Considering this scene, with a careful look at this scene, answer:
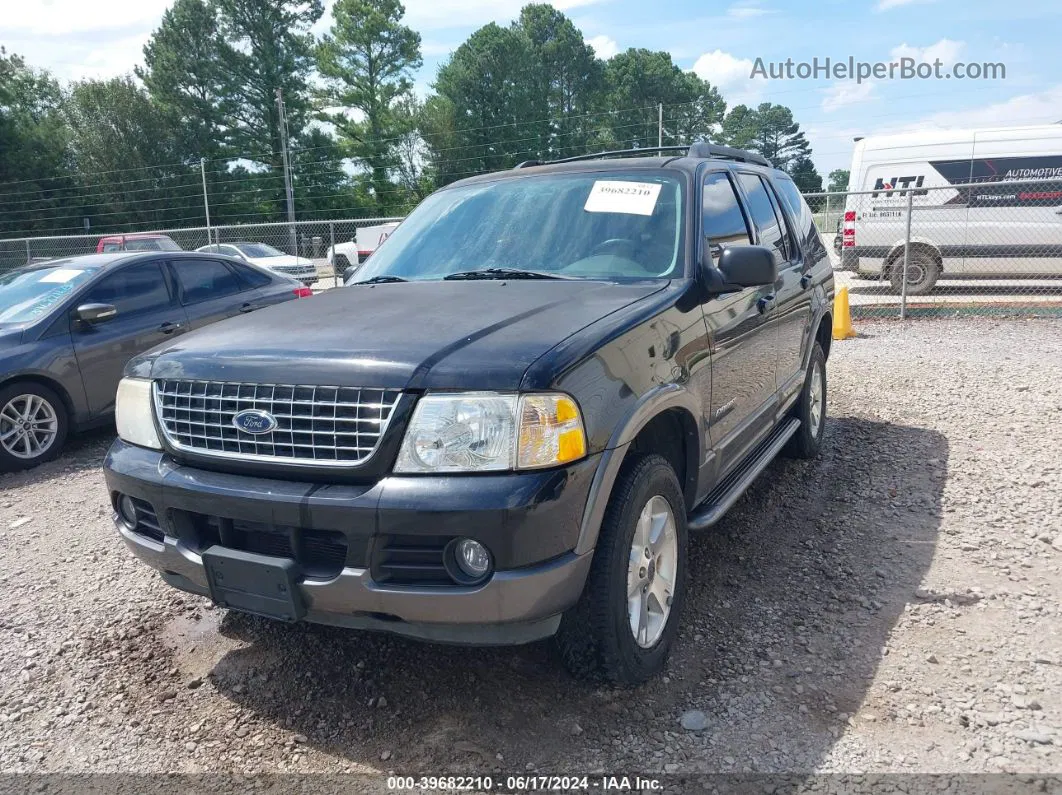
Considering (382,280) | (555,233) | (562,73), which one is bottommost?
(382,280)

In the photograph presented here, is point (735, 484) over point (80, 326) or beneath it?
beneath

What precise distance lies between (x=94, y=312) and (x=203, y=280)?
1.21m

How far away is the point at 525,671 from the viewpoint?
302 cm

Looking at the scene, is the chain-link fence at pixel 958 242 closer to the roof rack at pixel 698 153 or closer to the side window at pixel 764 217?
the side window at pixel 764 217

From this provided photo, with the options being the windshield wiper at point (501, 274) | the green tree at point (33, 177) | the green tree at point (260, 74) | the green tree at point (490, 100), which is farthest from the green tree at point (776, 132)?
the windshield wiper at point (501, 274)

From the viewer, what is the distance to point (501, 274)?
343cm

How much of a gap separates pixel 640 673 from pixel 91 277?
569 cm

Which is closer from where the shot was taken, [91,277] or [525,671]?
[525,671]

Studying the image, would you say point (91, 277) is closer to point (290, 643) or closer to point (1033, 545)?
point (290, 643)

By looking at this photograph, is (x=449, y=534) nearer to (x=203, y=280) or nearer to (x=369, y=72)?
(x=203, y=280)

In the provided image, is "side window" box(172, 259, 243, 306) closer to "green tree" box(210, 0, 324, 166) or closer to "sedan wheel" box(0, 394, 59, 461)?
"sedan wheel" box(0, 394, 59, 461)

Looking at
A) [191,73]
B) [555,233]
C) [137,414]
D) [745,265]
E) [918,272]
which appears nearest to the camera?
[137,414]

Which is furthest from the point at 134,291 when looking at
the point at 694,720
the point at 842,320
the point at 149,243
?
the point at 149,243

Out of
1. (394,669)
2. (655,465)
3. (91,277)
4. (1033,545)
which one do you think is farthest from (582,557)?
(91,277)
